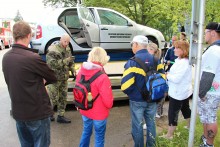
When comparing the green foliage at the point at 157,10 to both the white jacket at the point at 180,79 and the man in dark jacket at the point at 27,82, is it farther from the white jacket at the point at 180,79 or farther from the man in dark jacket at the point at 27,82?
the man in dark jacket at the point at 27,82

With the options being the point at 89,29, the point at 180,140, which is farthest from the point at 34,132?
the point at 89,29

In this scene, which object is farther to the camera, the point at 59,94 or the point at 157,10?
the point at 157,10

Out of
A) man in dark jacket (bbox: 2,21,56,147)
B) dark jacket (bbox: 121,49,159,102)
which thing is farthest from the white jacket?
man in dark jacket (bbox: 2,21,56,147)

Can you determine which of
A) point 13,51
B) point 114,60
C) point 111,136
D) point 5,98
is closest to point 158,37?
point 114,60

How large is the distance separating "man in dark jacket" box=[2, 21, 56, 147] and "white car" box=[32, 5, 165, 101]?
3.93 m

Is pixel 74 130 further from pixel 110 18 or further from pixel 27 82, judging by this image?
pixel 110 18

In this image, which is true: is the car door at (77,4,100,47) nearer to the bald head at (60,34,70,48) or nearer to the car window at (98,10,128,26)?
the car window at (98,10,128,26)

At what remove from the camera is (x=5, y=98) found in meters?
8.33

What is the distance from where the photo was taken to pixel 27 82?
110 inches

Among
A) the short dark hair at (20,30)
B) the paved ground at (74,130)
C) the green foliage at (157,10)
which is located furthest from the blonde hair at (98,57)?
the green foliage at (157,10)

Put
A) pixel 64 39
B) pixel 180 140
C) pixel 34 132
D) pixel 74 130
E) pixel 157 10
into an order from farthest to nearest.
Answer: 1. pixel 157 10
2. pixel 64 39
3. pixel 74 130
4. pixel 180 140
5. pixel 34 132

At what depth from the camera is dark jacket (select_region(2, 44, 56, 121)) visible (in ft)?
9.07

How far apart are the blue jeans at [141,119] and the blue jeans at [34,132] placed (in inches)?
48.7

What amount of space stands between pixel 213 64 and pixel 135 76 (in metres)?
0.98
